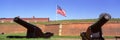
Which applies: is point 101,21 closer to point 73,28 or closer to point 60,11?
point 60,11

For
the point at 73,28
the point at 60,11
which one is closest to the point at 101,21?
the point at 60,11

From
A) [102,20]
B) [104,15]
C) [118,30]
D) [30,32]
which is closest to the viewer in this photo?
[104,15]

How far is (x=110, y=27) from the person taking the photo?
40438 millimetres

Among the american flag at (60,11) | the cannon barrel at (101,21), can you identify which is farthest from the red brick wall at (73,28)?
the cannon barrel at (101,21)

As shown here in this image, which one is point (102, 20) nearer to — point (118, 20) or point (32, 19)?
point (118, 20)

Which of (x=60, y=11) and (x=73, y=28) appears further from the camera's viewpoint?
(x=73, y=28)

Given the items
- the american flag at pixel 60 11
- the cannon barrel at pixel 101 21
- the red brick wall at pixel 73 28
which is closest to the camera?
the cannon barrel at pixel 101 21

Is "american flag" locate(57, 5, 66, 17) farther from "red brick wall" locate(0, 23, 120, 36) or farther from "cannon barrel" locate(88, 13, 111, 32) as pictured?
"cannon barrel" locate(88, 13, 111, 32)

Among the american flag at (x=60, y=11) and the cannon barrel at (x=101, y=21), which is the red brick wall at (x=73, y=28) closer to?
the american flag at (x=60, y=11)

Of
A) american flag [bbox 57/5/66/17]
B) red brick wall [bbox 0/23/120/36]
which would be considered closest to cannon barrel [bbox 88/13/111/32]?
american flag [bbox 57/5/66/17]

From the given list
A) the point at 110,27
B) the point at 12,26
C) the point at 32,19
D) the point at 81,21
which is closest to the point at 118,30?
the point at 110,27

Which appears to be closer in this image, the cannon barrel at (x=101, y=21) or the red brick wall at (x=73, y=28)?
the cannon barrel at (x=101, y=21)

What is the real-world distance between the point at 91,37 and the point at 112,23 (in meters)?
31.0

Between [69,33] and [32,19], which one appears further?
[32,19]
